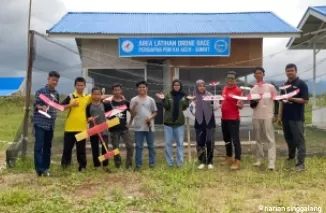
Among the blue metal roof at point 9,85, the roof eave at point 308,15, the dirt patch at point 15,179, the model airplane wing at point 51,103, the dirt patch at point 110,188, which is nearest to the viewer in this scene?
the dirt patch at point 110,188

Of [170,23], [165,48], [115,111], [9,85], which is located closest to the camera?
[115,111]

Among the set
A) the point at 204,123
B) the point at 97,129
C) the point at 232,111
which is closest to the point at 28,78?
the point at 97,129

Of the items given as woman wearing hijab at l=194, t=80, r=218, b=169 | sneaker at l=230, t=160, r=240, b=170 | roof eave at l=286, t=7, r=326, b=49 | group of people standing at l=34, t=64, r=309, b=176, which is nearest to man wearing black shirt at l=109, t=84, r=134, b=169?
group of people standing at l=34, t=64, r=309, b=176

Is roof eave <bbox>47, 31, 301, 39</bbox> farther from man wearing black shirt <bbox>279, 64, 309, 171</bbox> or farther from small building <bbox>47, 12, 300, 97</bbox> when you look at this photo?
man wearing black shirt <bbox>279, 64, 309, 171</bbox>

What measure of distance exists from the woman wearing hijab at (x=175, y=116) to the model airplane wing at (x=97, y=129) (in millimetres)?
863

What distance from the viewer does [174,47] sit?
9047 millimetres

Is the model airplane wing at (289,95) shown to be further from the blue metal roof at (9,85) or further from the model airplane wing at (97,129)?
the blue metal roof at (9,85)

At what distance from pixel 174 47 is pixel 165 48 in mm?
223

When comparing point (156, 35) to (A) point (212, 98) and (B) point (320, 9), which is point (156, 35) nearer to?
(A) point (212, 98)

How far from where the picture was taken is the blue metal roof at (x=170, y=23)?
941 cm

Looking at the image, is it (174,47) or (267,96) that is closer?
(267,96)

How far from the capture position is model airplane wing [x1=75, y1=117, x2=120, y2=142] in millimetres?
5646

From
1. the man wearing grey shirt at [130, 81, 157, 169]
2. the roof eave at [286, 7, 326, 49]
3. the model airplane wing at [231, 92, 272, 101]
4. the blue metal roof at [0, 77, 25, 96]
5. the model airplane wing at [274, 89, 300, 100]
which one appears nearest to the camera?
the model airplane wing at [274, 89, 300, 100]

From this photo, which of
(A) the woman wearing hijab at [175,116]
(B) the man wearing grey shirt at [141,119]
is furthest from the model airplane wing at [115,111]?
(A) the woman wearing hijab at [175,116]
